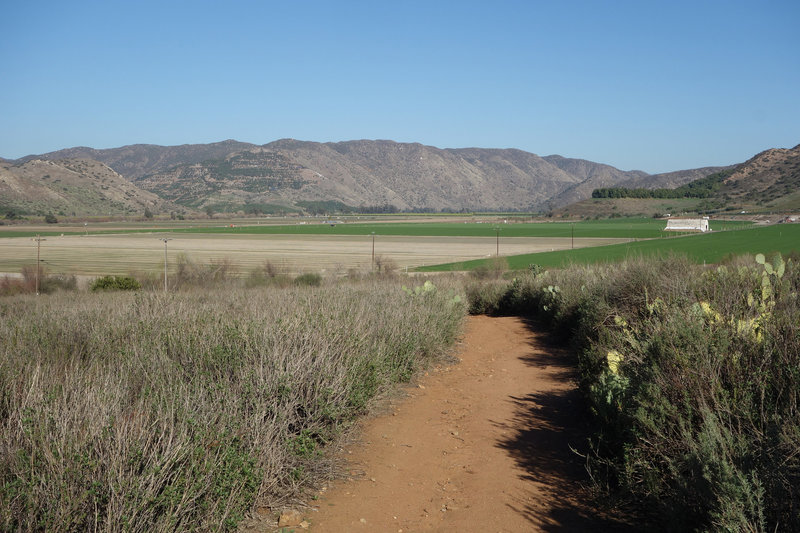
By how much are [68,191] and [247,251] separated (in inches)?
4058

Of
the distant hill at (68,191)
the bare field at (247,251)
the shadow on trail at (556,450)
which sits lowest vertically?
the bare field at (247,251)

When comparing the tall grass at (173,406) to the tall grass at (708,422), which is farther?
the tall grass at (708,422)

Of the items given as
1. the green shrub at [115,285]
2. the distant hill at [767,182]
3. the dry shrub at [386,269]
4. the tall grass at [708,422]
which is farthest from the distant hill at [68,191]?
the distant hill at [767,182]

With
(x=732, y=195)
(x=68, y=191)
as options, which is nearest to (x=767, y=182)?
(x=732, y=195)

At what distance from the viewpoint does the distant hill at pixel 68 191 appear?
445 feet

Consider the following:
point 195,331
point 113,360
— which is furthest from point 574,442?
point 113,360

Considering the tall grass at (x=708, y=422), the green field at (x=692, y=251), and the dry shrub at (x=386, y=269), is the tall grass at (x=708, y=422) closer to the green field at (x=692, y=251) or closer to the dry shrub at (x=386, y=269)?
the dry shrub at (x=386, y=269)

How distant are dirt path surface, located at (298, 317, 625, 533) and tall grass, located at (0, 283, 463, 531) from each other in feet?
1.58

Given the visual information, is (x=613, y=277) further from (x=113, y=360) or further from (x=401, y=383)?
(x=113, y=360)

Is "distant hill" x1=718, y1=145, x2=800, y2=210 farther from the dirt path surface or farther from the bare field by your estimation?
the dirt path surface

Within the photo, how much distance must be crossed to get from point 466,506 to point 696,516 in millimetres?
1958

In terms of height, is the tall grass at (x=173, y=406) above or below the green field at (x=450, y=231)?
above

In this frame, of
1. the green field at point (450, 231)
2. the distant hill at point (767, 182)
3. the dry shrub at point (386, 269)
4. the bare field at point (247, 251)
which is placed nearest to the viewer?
the dry shrub at point (386, 269)

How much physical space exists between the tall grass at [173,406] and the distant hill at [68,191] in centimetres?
13857
